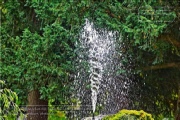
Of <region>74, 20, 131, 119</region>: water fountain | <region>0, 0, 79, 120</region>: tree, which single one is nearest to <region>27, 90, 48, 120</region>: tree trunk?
<region>0, 0, 79, 120</region>: tree

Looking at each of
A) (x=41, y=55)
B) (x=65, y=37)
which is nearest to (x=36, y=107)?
(x=41, y=55)

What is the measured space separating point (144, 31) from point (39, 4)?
2.27 meters

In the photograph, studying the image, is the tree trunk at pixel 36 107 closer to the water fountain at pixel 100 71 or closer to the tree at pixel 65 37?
the tree at pixel 65 37

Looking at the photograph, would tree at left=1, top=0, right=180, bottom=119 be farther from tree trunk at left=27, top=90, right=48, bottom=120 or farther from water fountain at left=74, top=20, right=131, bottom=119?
water fountain at left=74, top=20, right=131, bottom=119

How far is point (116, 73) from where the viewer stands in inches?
282

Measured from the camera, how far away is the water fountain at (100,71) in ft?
23.8

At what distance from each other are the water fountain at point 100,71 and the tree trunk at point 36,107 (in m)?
0.92

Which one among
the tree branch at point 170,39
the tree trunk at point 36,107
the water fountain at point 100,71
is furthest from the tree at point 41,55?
the tree branch at point 170,39

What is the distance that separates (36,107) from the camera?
319 inches

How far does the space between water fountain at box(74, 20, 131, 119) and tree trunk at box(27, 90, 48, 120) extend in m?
0.92

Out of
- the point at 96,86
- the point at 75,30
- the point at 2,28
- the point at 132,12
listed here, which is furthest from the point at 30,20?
the point at 132,12

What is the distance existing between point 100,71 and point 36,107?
175cm

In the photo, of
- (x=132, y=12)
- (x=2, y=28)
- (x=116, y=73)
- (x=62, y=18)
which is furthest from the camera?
(x=2, y=28)

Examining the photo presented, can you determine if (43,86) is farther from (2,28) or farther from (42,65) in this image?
(2,28)
